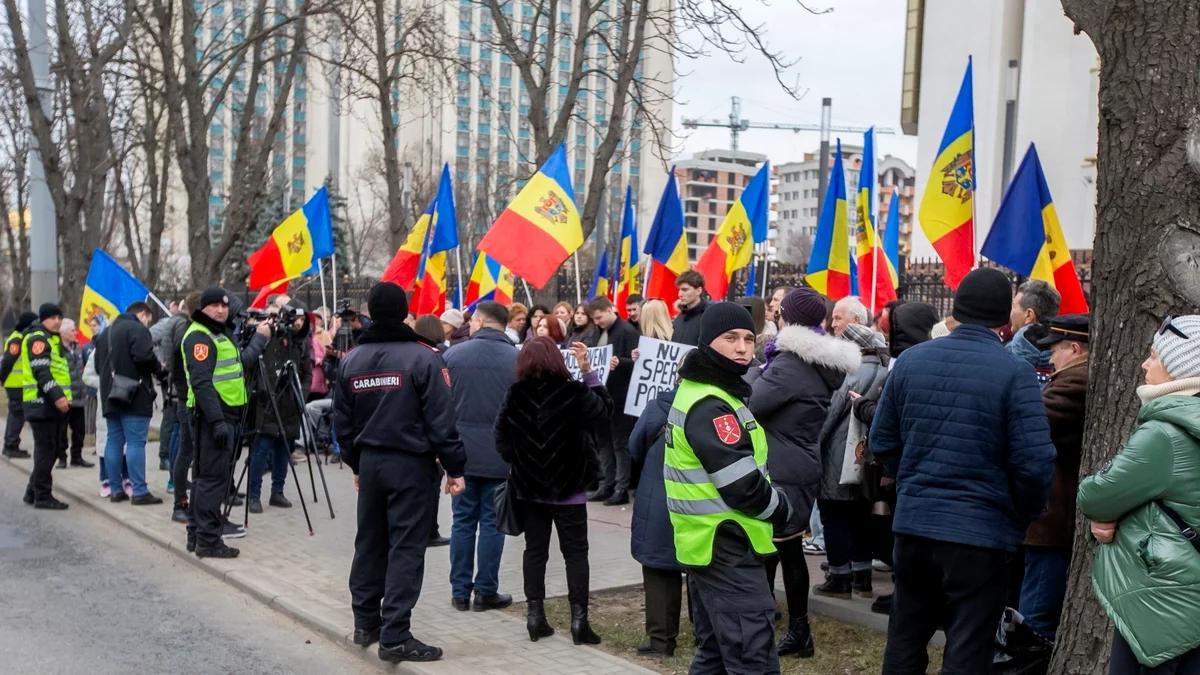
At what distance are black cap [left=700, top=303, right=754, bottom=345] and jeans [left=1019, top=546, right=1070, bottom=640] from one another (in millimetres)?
1966

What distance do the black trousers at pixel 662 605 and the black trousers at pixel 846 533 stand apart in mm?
1220

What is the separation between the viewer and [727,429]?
4746 millimetres

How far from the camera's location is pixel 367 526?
6547mm

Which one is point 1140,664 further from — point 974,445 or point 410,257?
point 410,257

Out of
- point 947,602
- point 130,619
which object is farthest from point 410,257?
point 947,602

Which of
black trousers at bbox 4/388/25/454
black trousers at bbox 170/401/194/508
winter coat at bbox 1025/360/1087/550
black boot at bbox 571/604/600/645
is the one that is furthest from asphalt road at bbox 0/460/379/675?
black trousers at bbox 4/388/25/454

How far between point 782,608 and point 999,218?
3538mm

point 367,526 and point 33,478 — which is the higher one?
point 367,526

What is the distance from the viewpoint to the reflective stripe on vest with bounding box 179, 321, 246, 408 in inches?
363

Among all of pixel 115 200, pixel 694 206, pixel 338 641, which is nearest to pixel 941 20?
pixel 115 200

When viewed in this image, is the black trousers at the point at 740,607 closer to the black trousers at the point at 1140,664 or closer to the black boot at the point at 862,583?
the black trousers at the point at 1140,664

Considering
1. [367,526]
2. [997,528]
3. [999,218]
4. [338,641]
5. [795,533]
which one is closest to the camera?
[997,528]

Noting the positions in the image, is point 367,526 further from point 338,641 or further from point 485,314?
point 485,314

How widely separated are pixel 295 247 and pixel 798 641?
772 cm
